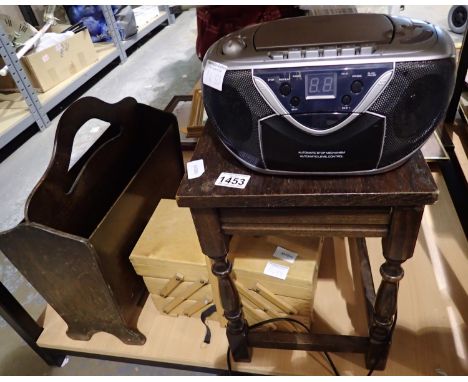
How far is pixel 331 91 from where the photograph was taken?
1.42ft

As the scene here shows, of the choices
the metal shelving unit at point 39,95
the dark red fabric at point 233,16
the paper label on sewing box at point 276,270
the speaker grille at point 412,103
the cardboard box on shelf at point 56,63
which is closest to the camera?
the speaker grille at point 412,103

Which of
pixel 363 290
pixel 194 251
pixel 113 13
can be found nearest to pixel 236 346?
pixel 194 251

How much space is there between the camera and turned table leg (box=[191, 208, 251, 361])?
551mm

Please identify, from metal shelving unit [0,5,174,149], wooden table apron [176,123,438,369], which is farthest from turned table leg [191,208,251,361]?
metal shelving unit [0,5,174,149]

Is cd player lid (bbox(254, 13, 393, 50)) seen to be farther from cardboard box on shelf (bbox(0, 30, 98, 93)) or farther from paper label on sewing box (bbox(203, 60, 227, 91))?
cardboard box on shelf (bbox(0, 30, 98, 93))

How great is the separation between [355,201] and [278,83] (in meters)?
0.18

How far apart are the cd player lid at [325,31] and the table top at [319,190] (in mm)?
172

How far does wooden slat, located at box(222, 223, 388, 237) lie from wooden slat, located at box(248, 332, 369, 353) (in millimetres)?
322

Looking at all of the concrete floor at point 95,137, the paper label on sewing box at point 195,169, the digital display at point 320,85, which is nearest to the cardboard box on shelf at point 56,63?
the concrete floor at point 95,137

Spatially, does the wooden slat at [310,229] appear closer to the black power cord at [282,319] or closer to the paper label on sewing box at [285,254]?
the paper label on sewing box at [285,254]

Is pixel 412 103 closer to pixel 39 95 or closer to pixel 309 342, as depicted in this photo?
pixel 309 342

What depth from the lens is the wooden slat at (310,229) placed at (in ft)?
1.73

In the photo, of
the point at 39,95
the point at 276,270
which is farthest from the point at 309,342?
the point at 39,95

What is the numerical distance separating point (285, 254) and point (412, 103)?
0.39m
